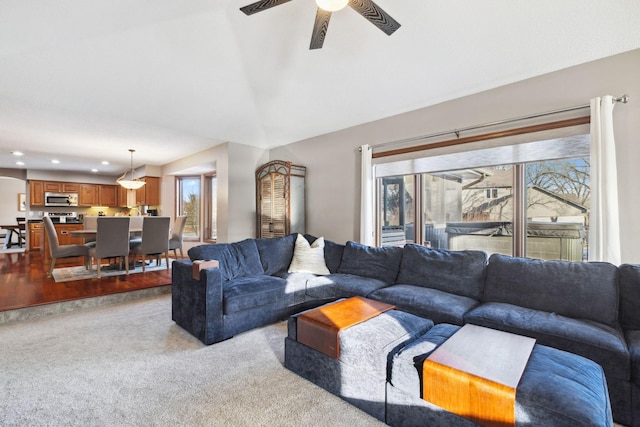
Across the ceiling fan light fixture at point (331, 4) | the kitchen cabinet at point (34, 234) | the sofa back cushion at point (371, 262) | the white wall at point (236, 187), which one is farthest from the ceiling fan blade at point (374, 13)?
the kitchen cabinet at point (34, 234)

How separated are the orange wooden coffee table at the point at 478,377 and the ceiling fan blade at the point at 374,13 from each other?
2121mm

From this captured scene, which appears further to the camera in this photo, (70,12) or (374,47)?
(374,47)

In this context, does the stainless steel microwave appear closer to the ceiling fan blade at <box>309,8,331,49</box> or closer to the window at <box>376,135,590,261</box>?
the window at <box>376,135,590,261</box>

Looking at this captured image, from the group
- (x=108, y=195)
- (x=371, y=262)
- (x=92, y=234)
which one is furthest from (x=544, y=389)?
(x=108, y=195)

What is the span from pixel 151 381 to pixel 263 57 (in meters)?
3.22

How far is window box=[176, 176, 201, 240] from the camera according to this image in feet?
23.8

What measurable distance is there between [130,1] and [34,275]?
4850 millimetres

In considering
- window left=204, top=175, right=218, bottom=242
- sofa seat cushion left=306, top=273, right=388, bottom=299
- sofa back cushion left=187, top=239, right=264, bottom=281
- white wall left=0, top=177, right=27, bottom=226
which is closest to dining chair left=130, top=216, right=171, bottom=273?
window left=204, top=175, right=218, bottom=242

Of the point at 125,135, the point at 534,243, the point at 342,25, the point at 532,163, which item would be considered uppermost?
the point at 342,25

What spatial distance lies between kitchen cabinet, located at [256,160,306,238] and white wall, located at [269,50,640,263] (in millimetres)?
170

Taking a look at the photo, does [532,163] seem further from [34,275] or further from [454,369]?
[34,275]

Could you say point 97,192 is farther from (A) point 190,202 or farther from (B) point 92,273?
(B) point 92,273

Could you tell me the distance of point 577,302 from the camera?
2.13m

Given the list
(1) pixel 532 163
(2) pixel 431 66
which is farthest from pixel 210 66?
(1) pixel 532 163
